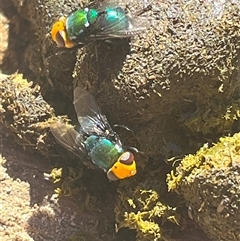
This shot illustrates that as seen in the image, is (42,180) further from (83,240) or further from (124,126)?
(124,126)

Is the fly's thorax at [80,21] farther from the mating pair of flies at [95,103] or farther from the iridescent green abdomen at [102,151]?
the iridescent green abdomen at [102,151]

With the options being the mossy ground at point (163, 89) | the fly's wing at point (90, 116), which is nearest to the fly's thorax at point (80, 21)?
the mossy ground at point (163, 89)

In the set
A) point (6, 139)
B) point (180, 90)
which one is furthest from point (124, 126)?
point (6, 139)

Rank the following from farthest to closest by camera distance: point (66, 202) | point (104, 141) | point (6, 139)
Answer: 1. point (6, 139)
2. point (66, 202)
3. point (104, 141)

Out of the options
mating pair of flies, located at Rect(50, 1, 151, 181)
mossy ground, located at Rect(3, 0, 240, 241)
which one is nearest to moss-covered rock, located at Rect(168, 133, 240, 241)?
mossy ground, located at Rect(3, 0, 240, 241)

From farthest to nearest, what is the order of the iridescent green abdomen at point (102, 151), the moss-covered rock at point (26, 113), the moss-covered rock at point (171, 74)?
1. the moss-covered rock at point (26, 113)
2. the iridescent green abdomen at point (102, 151)
3. the moss-covered rock at point (171, 74)

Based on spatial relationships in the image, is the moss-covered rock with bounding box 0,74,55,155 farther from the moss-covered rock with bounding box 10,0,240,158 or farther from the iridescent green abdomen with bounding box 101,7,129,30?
the iridescent green abdomen with bounding box 101,7,129,30

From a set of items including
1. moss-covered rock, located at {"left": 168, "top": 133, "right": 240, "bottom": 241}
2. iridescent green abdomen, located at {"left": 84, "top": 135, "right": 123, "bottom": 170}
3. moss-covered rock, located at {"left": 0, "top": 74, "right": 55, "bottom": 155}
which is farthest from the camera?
moss-covered rock, located at {"left": 0, "top": 74, "right": 55, "bottom": 155}

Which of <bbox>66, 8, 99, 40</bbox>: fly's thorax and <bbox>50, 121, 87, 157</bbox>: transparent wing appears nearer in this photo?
<bbox>66, 8, 99, 40</bbox>: fly's thorax
